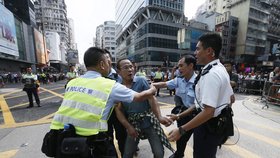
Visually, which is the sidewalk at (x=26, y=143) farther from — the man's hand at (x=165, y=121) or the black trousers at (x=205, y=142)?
the black trousers at (x=205, y=142)

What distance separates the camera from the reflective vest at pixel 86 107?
1.46 m

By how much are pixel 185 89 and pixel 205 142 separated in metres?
1.13

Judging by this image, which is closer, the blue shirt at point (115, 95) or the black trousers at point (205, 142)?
the blue shirt at point (115, 95)

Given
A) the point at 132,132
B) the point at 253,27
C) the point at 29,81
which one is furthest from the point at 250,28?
the point at 132,132

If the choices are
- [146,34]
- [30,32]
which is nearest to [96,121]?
[146,34]

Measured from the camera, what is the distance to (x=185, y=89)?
285 centimetres

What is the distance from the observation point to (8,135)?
455cm

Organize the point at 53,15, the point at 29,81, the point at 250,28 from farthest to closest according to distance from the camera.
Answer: the point at 53,15 < the point at 250,28 < the point at 29,81

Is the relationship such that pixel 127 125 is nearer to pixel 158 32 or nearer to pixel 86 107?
pixel 86 107

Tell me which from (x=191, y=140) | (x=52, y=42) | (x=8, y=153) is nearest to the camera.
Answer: (x=8, y=153)

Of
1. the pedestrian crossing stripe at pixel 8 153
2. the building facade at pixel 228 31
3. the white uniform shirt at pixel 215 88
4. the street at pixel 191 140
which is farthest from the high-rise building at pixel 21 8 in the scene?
the building facade at pixel 228 31

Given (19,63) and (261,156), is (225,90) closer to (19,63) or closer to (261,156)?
(261,156)

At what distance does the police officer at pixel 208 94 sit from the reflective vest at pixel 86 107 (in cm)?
76

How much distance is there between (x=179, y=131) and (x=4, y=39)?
2953 cm
